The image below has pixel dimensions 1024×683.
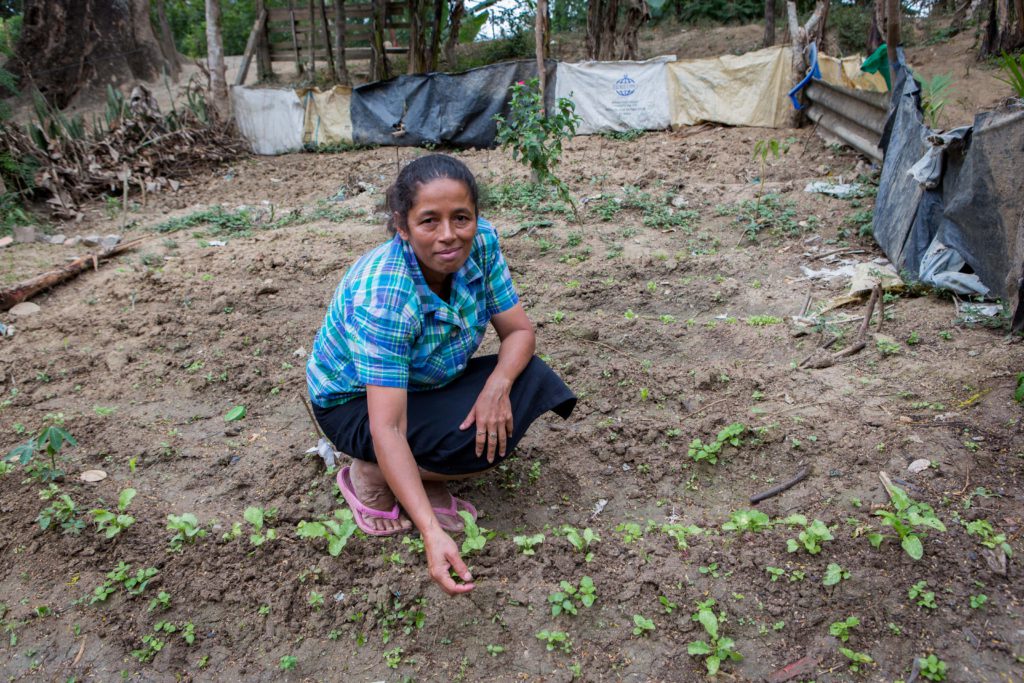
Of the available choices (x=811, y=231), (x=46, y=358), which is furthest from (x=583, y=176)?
(x=46, y=358)

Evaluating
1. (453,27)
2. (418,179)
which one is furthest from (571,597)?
(453,27)

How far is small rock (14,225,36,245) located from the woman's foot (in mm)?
5553

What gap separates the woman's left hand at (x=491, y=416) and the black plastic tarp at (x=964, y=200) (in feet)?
7.38

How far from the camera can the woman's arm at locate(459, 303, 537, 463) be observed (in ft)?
6.82

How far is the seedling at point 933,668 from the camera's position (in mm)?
1670

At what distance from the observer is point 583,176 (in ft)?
24.5

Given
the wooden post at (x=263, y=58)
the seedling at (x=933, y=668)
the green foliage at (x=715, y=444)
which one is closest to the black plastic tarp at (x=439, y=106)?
the wooden post at (x=263, y=58)

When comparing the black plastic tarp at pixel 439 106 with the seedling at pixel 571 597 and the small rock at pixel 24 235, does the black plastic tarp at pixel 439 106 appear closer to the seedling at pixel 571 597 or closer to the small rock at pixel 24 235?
the small rock at pixel 24 235

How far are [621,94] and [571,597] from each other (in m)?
9.59

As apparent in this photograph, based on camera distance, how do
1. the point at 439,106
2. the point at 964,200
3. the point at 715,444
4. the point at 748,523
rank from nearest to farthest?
the point at 748,523 < the point at 715,444 < the point at 964,200 < the point at 439,106

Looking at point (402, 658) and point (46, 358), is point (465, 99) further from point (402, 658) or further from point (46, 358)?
point (402, 658)

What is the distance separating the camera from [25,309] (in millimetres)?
4473

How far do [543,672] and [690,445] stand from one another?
1.13 meters

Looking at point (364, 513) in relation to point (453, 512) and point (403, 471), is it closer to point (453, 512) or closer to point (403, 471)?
point (453, 512)
